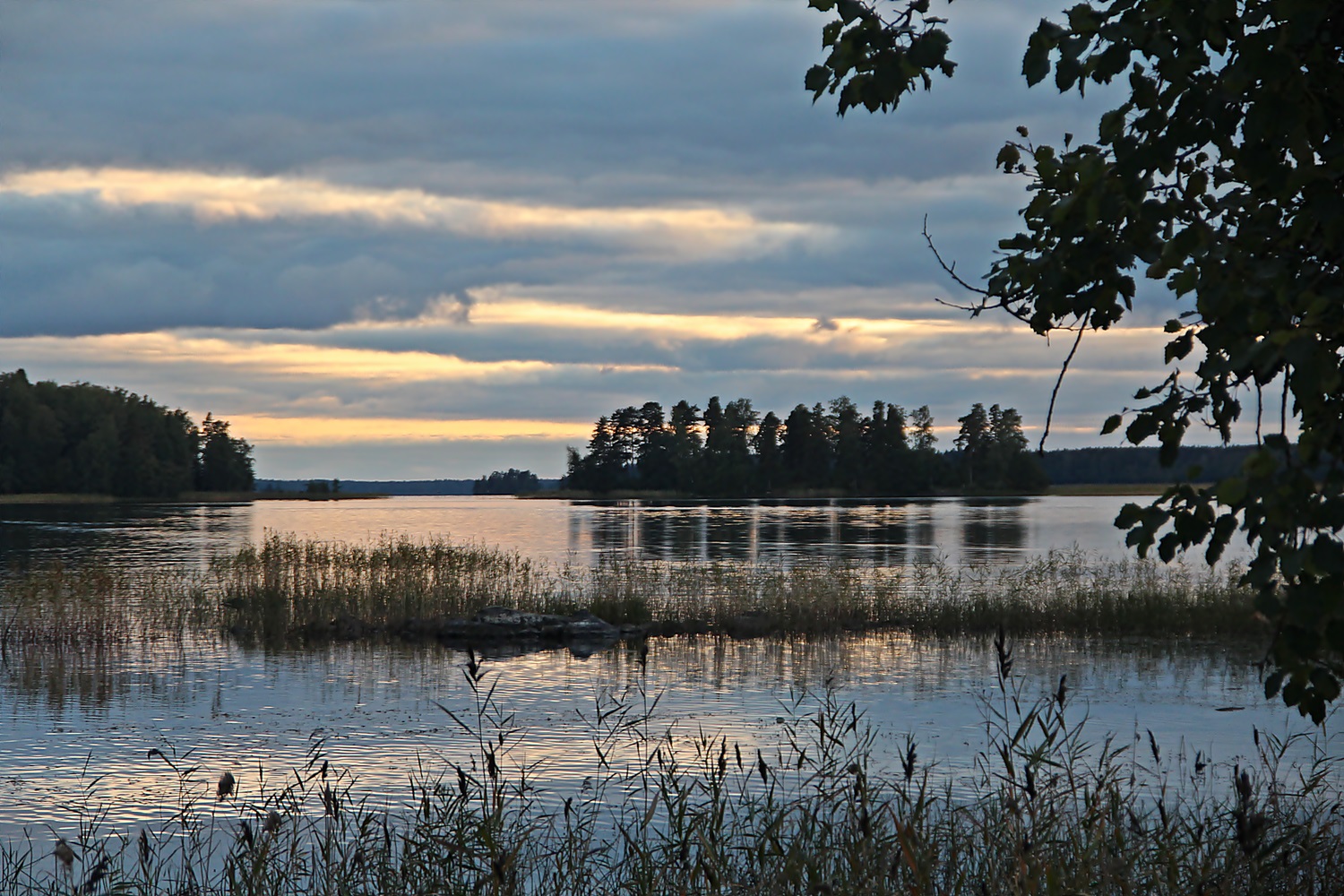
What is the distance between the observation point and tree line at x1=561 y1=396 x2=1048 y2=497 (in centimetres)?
14688

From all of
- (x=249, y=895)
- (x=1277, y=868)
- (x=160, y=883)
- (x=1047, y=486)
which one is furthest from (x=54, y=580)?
(x=1047, y=486)

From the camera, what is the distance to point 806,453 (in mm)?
149250

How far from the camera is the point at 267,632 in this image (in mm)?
25125

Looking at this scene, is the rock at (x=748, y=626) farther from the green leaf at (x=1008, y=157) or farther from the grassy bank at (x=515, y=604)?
the green leaf at (x=1008, y=157)

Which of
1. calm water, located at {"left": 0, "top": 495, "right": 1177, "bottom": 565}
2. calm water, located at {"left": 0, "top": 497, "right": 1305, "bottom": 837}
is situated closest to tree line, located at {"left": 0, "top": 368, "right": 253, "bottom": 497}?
calm water, located at {"left": 0, "top": 495, "right": 1177, "bottom": 565}

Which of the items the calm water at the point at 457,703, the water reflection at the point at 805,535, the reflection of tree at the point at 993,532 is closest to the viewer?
the calm water at the point at 457,703

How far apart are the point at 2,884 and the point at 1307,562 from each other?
8.14m

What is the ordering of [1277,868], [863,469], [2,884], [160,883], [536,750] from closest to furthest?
[1277,868] < [2,884] < [160,883] < [536,750] < [863,469]

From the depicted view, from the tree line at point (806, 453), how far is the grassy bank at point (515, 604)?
378 ft

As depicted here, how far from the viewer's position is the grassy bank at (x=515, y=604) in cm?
2494

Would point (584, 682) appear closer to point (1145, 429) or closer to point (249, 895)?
point (249, 895)

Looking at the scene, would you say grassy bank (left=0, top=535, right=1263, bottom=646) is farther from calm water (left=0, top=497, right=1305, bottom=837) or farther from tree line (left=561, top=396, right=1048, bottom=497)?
tree line (left=561, top=396, right=1048, bottom=497)

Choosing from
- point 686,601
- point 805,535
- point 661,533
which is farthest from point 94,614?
point 661,533

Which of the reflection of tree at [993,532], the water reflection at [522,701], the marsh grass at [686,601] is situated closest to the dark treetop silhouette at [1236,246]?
the water reflection at [522,701]
